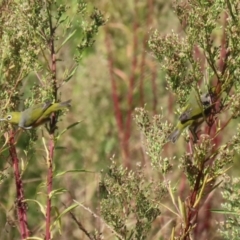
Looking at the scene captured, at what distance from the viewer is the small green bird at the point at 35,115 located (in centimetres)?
263

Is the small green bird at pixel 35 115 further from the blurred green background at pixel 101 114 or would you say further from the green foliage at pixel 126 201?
the blurred green background at pixel 101 114

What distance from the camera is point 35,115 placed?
2639 millimetres

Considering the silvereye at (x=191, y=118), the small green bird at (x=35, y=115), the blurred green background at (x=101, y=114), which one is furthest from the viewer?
the blurred green background at (x=101, y=114)

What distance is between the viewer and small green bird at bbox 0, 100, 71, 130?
8.64 ft

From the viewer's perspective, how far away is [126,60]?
7152 millimetres

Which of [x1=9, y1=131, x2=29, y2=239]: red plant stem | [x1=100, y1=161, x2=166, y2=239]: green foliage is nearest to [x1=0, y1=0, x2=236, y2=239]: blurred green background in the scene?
[x1=9, y1=131, x2=29, y2=239]: red plant stem

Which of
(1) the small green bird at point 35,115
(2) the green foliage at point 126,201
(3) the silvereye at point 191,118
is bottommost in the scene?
(2) the green foliage at point 126,201

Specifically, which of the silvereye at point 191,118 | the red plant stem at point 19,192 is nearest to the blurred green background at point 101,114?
the red plant stem at point 19,192

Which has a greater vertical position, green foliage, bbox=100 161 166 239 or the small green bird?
the small green bird

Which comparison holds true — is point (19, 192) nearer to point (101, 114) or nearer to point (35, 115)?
point (35, 115)

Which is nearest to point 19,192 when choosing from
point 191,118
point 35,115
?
point 35,115

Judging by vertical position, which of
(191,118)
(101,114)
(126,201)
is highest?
(101,114)

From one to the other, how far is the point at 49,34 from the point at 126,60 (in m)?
4.57

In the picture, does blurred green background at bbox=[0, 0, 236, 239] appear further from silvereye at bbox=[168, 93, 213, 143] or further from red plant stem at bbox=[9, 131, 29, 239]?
silvereye at bbox=[168, 93, 213, 143]
